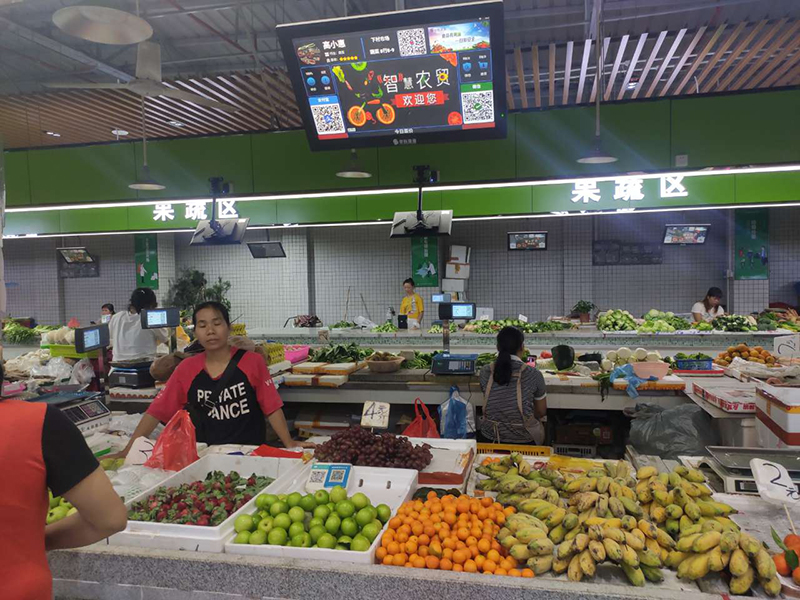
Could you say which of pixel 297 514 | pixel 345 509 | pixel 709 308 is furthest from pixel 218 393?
pixel 709 308

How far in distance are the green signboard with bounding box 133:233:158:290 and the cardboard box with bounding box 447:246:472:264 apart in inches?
257

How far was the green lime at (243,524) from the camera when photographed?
6.56 ft

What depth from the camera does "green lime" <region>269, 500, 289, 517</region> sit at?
2.09 m

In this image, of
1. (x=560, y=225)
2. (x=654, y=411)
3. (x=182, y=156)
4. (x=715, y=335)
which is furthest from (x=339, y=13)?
(x=560, y=225)

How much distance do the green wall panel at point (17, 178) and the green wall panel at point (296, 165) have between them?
2.81 meters

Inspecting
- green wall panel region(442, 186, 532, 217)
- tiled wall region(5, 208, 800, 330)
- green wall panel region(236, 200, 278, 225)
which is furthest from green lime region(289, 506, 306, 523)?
tiled wall region(5, 208, 800, 330)

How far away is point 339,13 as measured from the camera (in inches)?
228

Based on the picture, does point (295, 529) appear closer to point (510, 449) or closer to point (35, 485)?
point (35, 485)

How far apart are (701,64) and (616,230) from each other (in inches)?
176

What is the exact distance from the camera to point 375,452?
8.54 ft

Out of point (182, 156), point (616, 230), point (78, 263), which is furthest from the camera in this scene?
point (78, 263)

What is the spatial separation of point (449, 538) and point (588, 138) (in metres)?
3.92

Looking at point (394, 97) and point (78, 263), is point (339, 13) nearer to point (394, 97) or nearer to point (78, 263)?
point (394, 97)

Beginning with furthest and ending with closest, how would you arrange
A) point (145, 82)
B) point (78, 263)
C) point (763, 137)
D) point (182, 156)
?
point (78, 263) → point (182, 156) → point (763, 137) → point (145, 82)
